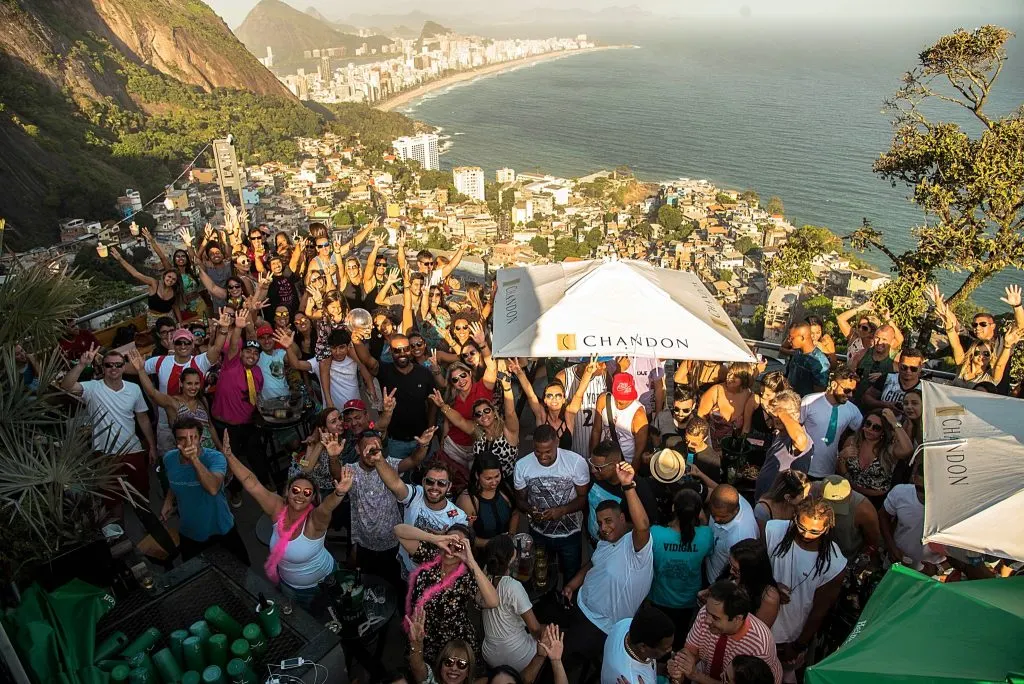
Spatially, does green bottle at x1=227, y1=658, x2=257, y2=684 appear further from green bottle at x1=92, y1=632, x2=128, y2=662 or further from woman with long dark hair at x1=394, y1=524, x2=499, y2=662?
woman with long dark hair at x1=394, y1=524, x2=499, y2=662

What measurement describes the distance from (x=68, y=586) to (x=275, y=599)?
0.93 metres

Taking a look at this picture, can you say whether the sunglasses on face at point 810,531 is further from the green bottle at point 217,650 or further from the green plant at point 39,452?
the green plant at point 39,452

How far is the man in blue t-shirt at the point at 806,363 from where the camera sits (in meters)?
4.82

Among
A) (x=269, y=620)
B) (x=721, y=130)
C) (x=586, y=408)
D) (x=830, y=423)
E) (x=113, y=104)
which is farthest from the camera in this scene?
(x=721, y=130)

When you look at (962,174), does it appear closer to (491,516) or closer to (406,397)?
(406,397)

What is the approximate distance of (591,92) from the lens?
172 metres

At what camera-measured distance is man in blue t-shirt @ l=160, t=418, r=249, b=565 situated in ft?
12.0

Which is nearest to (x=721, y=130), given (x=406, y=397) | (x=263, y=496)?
(x=406, y=397)

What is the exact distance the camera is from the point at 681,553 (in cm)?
326

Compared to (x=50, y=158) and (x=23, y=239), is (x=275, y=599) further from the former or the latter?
(x=50, y=158)

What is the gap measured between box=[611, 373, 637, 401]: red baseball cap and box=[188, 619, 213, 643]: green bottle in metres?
2.64

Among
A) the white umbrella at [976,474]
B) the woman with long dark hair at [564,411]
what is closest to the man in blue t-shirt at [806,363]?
the white umbrella at [976,474]

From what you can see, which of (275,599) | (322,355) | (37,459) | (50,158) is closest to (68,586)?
(37,459)

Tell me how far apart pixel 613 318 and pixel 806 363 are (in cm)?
156
